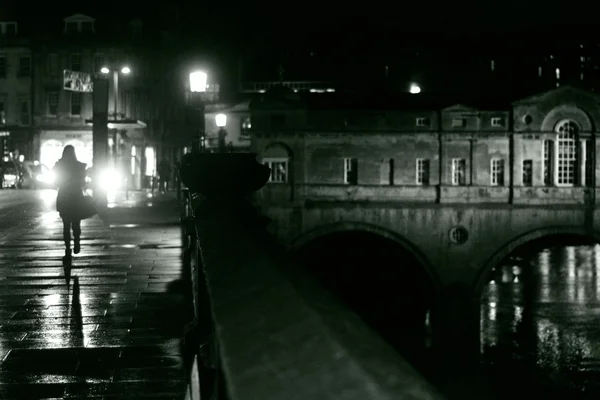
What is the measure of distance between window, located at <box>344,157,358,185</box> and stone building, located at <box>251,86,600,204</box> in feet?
0.17

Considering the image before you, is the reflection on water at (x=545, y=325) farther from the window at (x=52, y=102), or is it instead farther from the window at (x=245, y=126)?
the window at (x=52, y=102)

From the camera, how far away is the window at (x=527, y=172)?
4941 centimetres

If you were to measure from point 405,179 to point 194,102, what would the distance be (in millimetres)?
26112

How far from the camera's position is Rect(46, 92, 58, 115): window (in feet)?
172

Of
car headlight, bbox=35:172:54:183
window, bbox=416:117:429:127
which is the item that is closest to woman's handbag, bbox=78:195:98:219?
car headlight, bbox=35:172:54:183

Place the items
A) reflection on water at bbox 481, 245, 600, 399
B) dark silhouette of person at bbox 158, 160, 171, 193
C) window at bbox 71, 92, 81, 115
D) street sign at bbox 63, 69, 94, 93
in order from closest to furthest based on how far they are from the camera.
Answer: street sign at bbox 63, 69, 94, 93 → reflection on water at bbox 481, 245, 600, 399 → dark silhouette of person at bbox 158, 160, 171, 193 → window at bbox 71, 92, 81, 115

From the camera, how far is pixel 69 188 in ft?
36.0

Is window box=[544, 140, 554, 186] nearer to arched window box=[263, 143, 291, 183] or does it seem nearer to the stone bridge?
the stone bridge

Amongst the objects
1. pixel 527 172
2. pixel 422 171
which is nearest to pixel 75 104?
pixel 422 171

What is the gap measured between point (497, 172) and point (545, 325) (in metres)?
13.2

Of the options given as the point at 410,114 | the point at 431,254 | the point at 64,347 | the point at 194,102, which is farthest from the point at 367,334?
the point at 410,114

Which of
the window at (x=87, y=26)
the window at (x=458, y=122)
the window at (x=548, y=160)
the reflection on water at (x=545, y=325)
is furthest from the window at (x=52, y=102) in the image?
the window at (x=548, y=160)

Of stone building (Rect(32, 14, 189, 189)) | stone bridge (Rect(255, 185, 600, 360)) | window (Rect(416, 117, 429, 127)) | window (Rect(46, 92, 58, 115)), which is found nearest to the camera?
stone bridge (Rect(255, 185, 600, 360))

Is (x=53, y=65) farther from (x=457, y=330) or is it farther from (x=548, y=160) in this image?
(x=548, y=160)
